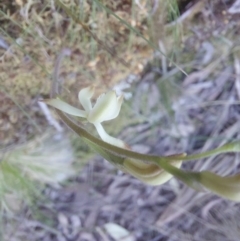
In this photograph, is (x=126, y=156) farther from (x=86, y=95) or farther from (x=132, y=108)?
(x=132, y=108)

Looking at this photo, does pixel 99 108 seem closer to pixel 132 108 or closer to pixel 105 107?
pixel 105 107

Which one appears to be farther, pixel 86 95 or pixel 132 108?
pixel 132 108

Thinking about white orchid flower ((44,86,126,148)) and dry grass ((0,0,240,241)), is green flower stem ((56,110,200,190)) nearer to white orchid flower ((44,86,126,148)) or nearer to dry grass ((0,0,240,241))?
white orchid flower ((44,86,126,148))

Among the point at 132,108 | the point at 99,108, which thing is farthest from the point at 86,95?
the point at 132,108

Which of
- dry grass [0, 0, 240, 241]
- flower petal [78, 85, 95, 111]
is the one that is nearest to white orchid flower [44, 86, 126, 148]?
flower petal [78, 85, 95, 111]

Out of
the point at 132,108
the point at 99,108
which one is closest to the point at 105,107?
the point at 99,108

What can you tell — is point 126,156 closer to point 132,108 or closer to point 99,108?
point 99,108

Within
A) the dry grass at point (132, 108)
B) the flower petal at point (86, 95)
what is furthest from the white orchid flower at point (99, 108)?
the dry grass at point (132, 108)

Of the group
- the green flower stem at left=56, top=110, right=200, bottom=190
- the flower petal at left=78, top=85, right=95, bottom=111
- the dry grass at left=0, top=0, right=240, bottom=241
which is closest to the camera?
the green flower stem at left=56, top=110, right=200, bottom=190

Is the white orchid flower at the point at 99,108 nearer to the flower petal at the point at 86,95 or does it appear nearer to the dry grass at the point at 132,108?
the flower petal at the point at 86,95

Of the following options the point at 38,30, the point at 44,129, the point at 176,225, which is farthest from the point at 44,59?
the point at 176,225
